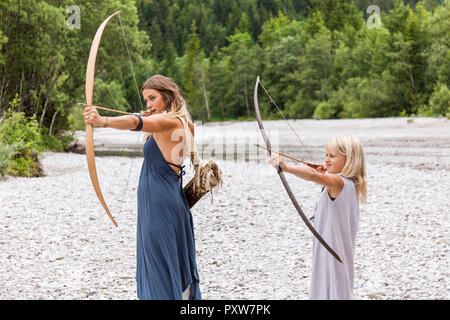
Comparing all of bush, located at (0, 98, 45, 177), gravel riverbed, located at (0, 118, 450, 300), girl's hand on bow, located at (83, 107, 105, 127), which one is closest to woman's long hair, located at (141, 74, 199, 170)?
girl's hand on bow, located at (83, 107, 105, 127)

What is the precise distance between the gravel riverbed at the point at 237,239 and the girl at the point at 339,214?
8.31 feet

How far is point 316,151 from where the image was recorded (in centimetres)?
2370

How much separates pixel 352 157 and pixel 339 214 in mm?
353

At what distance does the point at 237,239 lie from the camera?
8492 mm

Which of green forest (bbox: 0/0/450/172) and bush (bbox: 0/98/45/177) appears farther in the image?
green forest (bbox: 0/0/450/172)

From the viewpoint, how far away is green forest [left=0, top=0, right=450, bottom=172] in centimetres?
2322

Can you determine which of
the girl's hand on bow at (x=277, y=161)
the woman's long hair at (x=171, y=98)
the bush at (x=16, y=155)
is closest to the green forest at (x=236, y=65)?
the bush at (x=16, y=155)

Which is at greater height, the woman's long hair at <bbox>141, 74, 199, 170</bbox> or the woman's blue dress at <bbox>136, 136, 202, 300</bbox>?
the woman's long hair at <bbox>141, 74, 199, 170</bbox>

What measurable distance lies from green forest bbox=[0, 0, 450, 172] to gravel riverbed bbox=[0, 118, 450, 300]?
2.64m

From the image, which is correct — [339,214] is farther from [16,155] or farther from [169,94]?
[16,155]

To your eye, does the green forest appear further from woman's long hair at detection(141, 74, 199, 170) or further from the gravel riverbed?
the gravel riverbed

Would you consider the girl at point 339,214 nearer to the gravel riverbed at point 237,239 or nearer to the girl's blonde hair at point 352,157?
the girl's blonde hair at point 352,157
